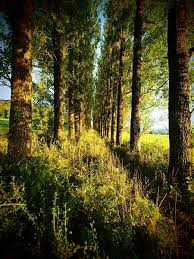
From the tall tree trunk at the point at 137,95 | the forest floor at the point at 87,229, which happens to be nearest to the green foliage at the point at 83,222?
the forest floor at the point at 87,229

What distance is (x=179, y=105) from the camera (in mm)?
5688

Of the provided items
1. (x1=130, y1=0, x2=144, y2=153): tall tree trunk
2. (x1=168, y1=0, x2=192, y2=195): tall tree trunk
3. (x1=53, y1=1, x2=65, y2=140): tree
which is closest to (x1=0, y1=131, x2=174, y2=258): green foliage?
(x1=168, y1=0, x2=192, y2=195): tall tree trunk

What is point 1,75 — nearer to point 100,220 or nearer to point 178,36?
point 178,36

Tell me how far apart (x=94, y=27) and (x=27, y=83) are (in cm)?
1384

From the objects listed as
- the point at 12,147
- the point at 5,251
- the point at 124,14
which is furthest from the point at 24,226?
the point at 124,14

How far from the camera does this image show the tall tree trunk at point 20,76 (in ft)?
23.2

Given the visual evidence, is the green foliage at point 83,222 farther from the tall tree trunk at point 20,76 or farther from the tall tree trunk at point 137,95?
the tall tree trunk at point 137,95

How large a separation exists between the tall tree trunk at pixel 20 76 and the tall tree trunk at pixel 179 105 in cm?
420

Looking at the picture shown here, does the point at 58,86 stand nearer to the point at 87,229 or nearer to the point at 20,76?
the point at 20,76

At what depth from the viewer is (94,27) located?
1911cm

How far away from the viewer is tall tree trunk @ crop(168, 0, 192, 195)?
18.5ft

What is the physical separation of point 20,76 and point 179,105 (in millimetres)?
4649

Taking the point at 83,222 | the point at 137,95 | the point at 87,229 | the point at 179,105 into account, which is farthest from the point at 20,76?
the point at 137,95

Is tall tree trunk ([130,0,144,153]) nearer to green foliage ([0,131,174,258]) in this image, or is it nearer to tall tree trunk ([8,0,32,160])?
tall tree trunk ([8,0,32,160])
